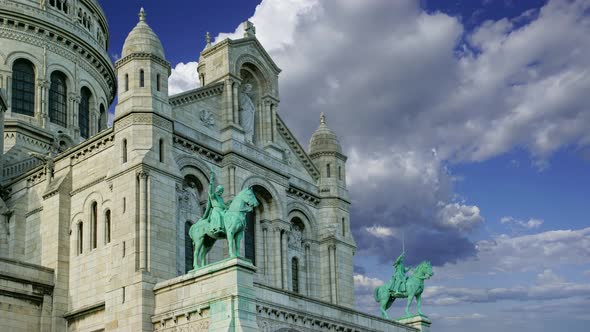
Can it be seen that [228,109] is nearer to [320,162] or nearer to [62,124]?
[320,162]

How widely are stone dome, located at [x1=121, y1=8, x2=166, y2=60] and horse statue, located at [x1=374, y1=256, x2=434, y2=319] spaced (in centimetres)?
1860

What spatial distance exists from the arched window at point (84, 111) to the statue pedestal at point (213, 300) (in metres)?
28.7

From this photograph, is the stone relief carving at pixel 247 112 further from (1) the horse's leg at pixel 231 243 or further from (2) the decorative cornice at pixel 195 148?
(1) the horse's leg at pixel 231 243

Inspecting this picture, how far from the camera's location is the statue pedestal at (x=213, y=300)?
3859 cm

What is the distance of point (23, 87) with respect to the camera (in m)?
64.4

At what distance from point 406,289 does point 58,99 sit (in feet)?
96.0

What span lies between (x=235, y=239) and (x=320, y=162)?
19.6m

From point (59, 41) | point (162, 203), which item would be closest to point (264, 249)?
point (162, 203)

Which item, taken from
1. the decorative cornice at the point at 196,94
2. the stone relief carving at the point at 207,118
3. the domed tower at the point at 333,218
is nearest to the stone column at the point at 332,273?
the domed tower at the point at 333,218

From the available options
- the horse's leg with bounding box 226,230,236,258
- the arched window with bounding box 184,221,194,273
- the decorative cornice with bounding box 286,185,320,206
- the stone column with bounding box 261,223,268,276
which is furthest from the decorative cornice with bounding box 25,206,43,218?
the horse's leg with bounding box 226,230,236,258

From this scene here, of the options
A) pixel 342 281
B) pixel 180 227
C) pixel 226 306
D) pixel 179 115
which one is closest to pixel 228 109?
pixel 179 115

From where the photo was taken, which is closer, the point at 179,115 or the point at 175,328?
the point at 175,328

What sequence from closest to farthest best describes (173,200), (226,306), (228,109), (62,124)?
1. (226,306)
2. (173,200)
3. (228,109)
4. (62,124)

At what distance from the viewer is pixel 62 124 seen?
214 ft
